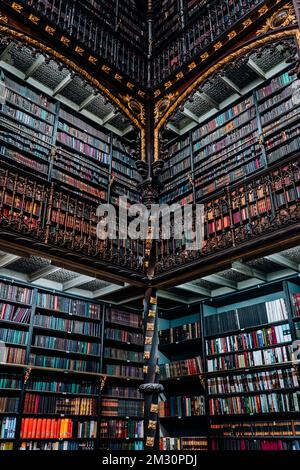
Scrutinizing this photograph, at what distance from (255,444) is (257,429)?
0.16 metres

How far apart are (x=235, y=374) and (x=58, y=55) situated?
4446 millimetres

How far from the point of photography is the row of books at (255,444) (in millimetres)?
4234

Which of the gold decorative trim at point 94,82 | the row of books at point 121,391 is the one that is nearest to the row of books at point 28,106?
the gold decorative trim at point 94,82

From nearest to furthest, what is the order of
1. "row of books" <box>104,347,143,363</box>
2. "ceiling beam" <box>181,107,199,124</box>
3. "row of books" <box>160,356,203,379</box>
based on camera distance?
1. "row of books" <box>160,356,203,379</box>
2. "row of books" <box>104,347,143,363</box>
3. "ceiling beam" <box>181,107,199,124</box>

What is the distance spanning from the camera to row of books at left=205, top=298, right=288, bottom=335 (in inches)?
186

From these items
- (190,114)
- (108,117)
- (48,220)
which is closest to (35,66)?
(108,117)

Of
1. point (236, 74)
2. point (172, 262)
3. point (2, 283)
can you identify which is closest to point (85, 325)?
point (2, 283)

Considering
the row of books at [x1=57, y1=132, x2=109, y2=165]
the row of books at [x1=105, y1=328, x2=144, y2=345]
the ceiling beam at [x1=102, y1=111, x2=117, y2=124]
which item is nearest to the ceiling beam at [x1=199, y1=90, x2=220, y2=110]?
the ceiling beam at [x1=102, y1=111, x2=117, y2=124]

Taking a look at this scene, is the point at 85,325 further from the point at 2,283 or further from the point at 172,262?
the point at 172,262

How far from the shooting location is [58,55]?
188 inches

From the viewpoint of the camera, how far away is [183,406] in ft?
17.8

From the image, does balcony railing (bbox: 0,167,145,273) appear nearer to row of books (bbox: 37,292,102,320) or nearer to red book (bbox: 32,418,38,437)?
row of books (bbox: 37,292,102,320)

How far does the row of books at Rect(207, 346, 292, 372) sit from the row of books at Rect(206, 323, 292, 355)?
7cm

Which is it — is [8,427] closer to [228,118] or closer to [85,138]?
[85,138]
